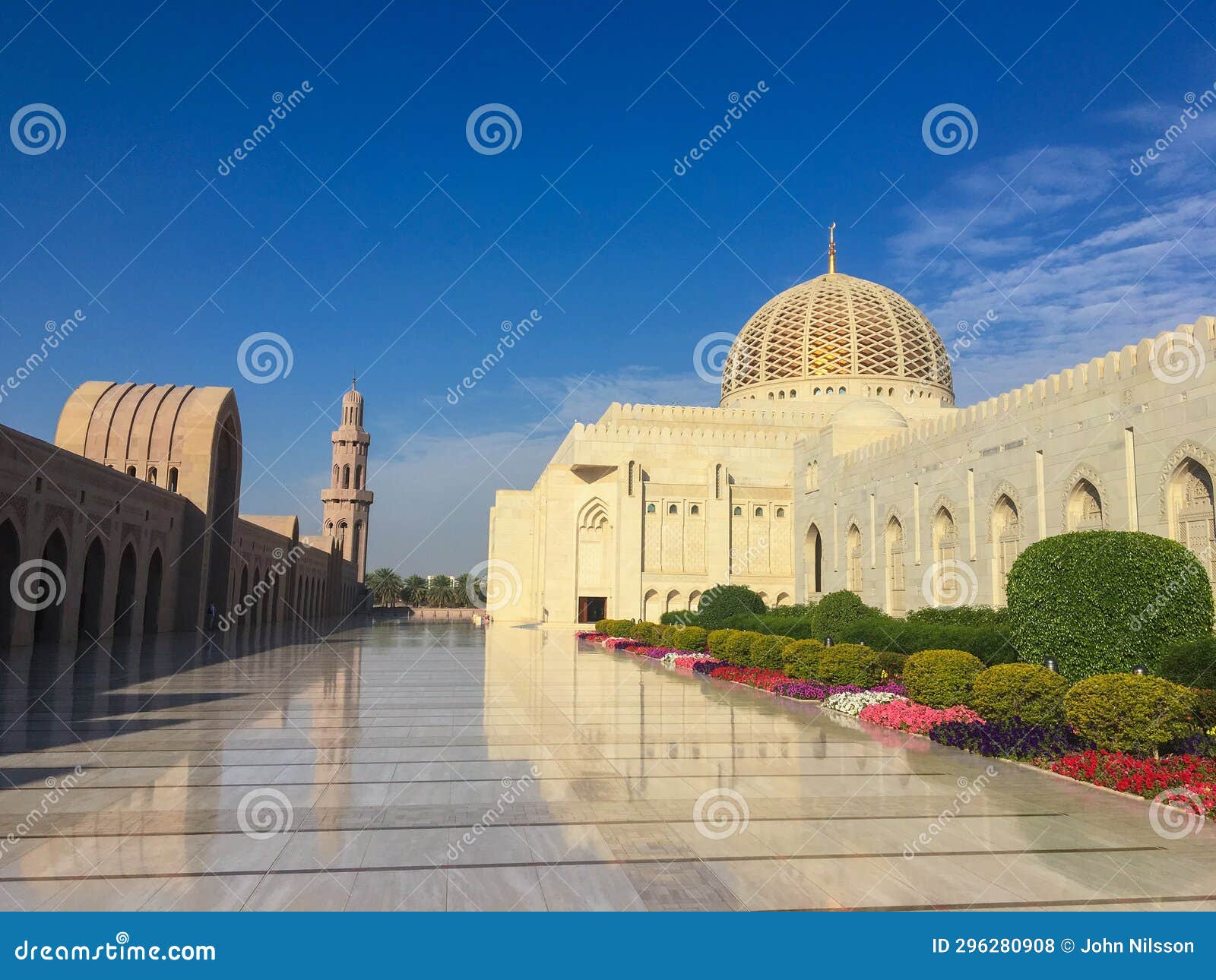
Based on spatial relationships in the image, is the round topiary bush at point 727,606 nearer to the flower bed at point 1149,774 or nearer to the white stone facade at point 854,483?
the white stone facade at point 854,483

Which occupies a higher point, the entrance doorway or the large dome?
the large dome

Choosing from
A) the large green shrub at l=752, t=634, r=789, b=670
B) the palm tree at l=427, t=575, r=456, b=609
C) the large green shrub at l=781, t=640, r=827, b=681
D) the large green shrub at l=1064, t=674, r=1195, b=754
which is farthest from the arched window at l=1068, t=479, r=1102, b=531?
the palm tree at l=427, t=575, r=456, b=609

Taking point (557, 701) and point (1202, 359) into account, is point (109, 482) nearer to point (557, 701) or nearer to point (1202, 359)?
point (557, 701)

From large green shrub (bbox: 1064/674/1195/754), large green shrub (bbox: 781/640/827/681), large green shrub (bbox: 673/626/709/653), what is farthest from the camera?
large green shrub (bbox: 673/626/709/653)

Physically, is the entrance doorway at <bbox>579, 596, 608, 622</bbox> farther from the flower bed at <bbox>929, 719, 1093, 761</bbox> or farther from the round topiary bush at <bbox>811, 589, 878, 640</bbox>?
→ the flower bed at <bbox>929, 719, 1093, 761</bbox>

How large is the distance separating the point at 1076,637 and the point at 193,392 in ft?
82.7

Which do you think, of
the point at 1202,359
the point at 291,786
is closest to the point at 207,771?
the point at 291,786

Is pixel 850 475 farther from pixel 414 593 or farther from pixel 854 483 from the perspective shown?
pixel 414 593

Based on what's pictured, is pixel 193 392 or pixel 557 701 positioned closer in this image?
pixel 557 701

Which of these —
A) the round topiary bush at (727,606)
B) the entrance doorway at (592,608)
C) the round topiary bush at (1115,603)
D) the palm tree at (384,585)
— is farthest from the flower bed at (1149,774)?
the palm tree at (384,585)

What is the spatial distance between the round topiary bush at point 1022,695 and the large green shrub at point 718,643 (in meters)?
8.49

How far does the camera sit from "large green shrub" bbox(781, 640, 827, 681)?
1279cm

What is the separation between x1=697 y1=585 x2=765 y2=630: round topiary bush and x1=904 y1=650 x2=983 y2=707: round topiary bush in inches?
543

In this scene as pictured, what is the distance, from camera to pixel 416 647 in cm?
2277
